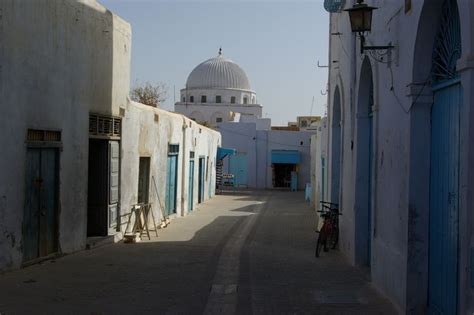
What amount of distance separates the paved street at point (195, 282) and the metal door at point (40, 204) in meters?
0.32

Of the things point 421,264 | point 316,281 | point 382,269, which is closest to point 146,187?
point 316,281

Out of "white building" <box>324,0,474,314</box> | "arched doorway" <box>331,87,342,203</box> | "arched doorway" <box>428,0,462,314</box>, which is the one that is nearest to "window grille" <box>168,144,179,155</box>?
"arched doorway" <box>331,87,342,203</box>

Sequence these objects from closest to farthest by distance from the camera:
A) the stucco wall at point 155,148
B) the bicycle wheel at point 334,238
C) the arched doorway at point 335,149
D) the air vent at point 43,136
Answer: the air vent at point 43,136 < the bicycle wheel at point 334,238 < the stucco wall at point 155,148 < the arched doorway at point 335,149

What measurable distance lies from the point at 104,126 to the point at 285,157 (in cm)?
3036

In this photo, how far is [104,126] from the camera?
1224 cm

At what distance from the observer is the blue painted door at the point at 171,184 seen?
18484mm

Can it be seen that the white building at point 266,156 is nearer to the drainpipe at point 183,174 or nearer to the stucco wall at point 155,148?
the stucco wall at point 155,148

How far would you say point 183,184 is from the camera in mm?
20766

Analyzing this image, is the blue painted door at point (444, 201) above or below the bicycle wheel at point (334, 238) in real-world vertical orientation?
above

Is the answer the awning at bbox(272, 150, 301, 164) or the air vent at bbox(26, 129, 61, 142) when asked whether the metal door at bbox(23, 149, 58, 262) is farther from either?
the awning at bbox(272, 150, 301, 164)

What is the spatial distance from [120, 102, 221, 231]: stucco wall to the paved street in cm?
150

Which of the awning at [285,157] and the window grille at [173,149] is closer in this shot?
the window grille at [173,149]

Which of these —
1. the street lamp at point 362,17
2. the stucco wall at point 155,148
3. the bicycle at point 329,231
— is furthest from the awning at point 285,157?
the street lamp at point 362,17

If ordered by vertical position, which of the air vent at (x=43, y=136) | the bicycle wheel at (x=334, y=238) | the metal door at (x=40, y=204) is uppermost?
the air vent at (x=43, y=136)
